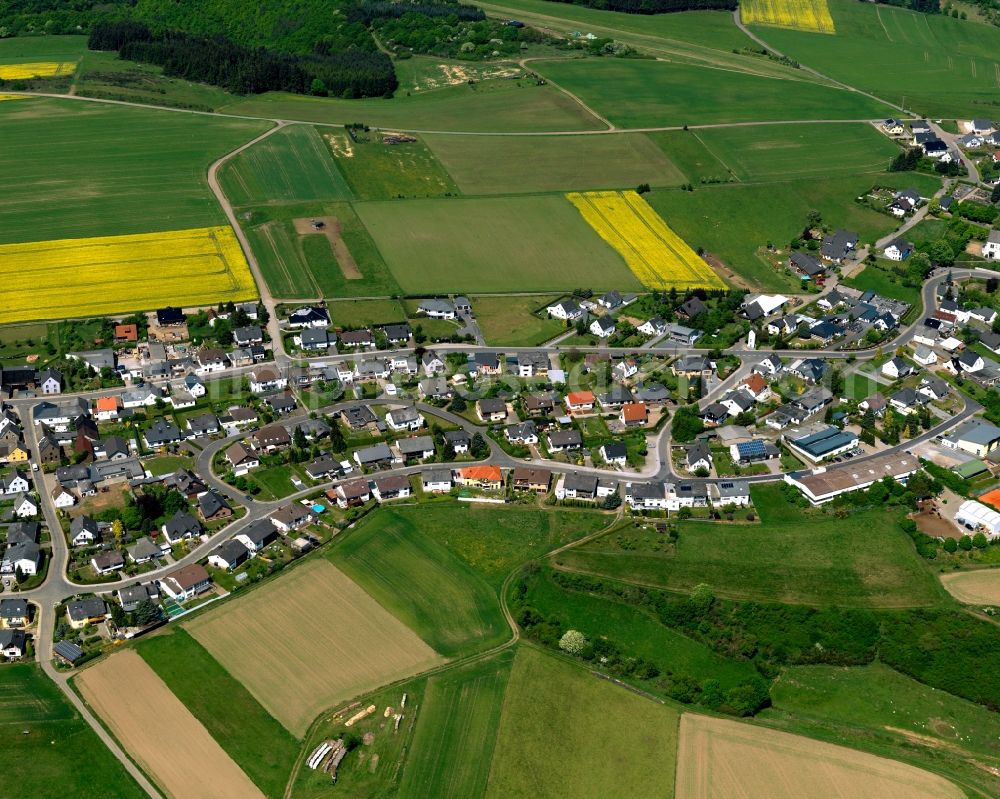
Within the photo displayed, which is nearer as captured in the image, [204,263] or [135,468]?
[135,468]

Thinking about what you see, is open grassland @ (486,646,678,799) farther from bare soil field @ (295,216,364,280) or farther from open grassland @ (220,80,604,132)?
open grassland @ (220,80,604,132)

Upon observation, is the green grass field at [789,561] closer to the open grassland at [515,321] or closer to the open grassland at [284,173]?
the open grassland at [515,321]

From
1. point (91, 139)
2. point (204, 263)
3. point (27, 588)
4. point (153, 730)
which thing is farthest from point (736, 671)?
point (91, 139)

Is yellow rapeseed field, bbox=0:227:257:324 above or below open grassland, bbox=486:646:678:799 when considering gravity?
above

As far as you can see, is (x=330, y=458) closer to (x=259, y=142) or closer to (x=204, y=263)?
(x=204, y=263)

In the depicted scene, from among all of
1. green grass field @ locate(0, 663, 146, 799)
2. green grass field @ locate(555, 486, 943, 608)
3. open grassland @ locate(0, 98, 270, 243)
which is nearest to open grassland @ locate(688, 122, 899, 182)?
open grassland @ locate(0, 98, 270, 243)

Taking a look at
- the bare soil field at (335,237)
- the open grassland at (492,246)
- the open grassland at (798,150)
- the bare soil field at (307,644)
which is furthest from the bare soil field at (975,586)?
the open grassland at (798,150)

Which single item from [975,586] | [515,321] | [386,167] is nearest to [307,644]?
[975,586]
